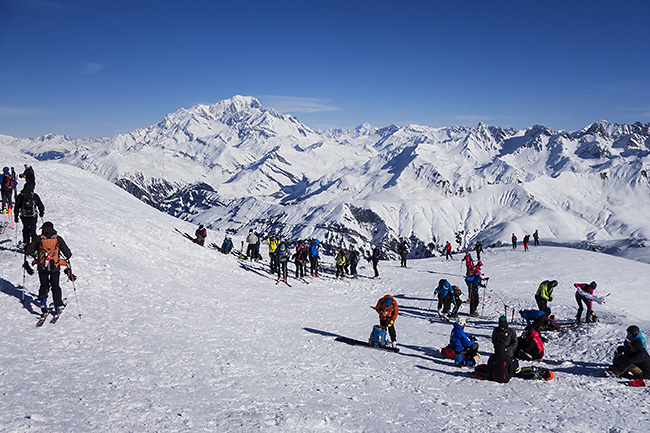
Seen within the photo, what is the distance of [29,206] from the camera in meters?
14.9

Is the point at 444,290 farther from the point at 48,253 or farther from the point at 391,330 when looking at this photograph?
the point at 48,253

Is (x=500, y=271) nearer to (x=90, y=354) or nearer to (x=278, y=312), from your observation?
(x=278, y=312)

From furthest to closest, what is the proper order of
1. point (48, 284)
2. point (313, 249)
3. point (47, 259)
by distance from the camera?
point (313, 249), point (48, 284), point (47, 259)

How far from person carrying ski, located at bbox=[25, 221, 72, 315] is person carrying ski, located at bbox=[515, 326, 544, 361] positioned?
1546cm

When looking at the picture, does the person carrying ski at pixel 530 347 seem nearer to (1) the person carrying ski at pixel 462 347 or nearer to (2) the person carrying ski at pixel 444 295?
(1) the person carrying ski at pixel 462 347

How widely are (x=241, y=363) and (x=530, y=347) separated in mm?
9630

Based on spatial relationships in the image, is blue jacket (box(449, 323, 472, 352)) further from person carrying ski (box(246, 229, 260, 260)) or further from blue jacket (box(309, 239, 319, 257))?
person carrying ski (box(246, 229, 260, 260))

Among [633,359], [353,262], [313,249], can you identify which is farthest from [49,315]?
[353,262]

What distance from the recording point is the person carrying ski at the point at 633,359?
32.9 feet

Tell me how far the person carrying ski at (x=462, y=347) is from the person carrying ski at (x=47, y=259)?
524 inches

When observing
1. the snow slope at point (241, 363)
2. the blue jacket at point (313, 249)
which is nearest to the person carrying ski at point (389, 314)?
the snow slope at point (241, 363)

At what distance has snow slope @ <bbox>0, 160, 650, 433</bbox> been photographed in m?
7.47

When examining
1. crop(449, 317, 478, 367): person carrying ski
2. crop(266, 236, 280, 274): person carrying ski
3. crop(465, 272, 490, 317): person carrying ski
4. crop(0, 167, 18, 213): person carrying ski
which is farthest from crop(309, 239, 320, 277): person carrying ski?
crop(0, 167, 18, 213): person carrying ski

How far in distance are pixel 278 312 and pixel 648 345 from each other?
14873 millimetres
